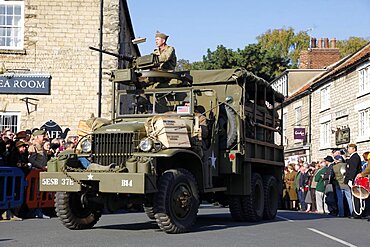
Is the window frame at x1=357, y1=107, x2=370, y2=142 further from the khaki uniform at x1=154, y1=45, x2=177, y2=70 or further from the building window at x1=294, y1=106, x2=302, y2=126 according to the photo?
the khaki uniform at x1=154, y1=45, x2=177, y2=70

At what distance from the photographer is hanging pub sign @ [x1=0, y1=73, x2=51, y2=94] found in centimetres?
2347

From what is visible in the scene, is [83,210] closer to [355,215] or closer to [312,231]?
[312,231]

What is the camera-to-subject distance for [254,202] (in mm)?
14469

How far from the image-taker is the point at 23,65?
23797 mm

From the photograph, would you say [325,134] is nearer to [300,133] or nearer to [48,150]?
[300,133]

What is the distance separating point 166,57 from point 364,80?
20.9 metres

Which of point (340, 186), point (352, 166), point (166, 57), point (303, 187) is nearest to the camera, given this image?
point (166, 57)

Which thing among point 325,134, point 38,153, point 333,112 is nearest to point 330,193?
point 38,153

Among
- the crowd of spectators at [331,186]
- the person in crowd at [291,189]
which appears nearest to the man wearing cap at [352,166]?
the crowd of spectators at [331,186]

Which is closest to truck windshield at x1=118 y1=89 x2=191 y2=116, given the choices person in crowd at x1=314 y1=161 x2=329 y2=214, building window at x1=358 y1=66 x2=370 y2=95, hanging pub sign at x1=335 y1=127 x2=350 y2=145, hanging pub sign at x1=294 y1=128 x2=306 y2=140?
person in crowd at x1=314 y1=161 x2=329 y2=214

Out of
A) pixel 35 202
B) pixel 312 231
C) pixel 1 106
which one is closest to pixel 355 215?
pixel 312 231

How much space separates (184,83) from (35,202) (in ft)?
15.6

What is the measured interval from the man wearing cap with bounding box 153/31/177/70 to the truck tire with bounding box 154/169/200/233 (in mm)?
2502

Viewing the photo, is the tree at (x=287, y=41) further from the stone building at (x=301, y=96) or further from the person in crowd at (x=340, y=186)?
the person in crowd at (x=340, y=186)
